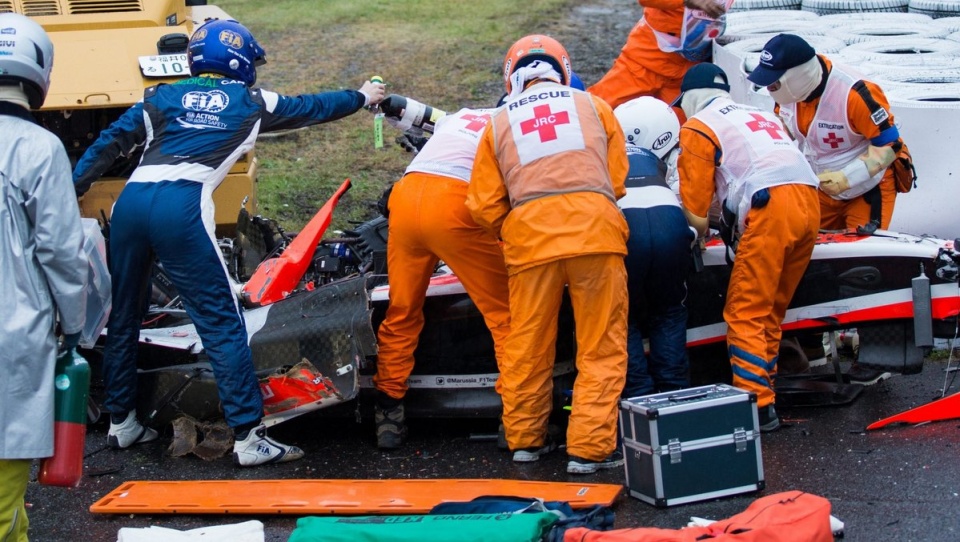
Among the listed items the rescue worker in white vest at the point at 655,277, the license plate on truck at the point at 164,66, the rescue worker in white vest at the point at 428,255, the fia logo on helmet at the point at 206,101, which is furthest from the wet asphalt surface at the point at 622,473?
the license plate on truck at the point at 164,66

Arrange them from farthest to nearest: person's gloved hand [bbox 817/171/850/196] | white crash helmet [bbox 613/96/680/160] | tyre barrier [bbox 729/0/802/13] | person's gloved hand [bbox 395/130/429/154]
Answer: tyre barrier [bbox 729/0/802/13] < person's gloved hand [bbox 395/130/429/154] < person's gloved hand [bbox 817/171/850/196] < white crash helmet [bbox 613/96/680/160]

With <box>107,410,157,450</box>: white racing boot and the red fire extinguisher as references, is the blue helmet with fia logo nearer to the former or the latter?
<box>107,410,157,450</box>: white racing boot

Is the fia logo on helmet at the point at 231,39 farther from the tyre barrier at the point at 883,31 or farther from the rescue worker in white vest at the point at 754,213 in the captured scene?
the tyre barrier at the point at 883,31

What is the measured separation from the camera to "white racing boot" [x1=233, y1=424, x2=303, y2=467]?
18.3 feet

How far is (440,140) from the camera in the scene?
5.79m

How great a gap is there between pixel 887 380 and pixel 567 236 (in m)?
2.35

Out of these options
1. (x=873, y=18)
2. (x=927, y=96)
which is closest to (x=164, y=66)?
(x=927, y=96)

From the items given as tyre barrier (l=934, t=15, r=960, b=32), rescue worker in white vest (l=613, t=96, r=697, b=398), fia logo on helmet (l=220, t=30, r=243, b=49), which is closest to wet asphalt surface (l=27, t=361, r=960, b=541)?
rescue worker in white vest (l=613, t=96, r=697, b=398)

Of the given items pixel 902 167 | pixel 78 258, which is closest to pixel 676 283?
pixel 902 167

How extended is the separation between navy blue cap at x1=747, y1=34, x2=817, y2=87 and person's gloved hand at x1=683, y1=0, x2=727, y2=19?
182 centimetres

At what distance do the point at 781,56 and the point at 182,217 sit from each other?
3.24m

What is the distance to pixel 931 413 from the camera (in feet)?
18.2

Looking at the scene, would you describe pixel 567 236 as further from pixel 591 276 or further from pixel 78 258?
pixel 78 258

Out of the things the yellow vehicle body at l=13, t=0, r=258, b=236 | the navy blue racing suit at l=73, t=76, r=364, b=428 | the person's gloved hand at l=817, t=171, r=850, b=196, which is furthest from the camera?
the yellow vehicle body at l=13, t=0, r=258, b=236
